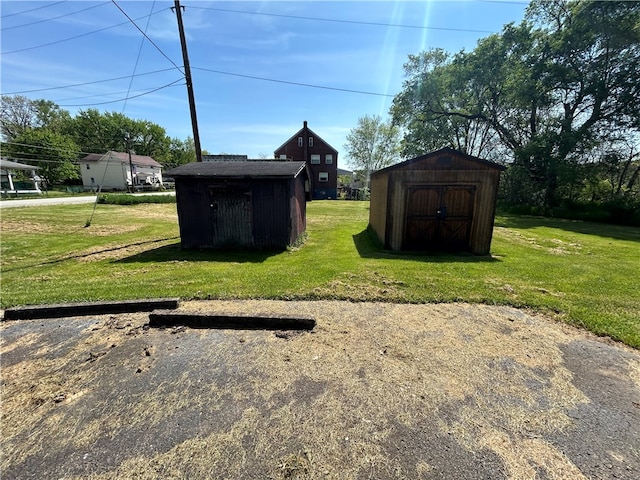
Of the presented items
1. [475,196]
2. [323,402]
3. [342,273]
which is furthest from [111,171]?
[323,402]

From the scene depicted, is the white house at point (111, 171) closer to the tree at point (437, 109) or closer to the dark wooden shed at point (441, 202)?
the tree at point (437, 109)

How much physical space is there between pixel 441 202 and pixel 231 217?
7.08 metres

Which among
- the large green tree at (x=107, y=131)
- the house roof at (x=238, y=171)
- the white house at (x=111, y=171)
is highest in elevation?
the large green tree at (x=107, y=131)

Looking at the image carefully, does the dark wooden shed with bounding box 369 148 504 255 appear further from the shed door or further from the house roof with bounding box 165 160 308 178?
the shed door

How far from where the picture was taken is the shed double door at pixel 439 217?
28.5 ft

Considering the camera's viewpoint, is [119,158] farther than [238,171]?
Yes

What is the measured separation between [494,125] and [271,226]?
84.2 feet

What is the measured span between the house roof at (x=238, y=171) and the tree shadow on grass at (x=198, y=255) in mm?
2498

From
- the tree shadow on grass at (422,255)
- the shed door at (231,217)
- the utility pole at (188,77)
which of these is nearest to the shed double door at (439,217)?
the tree shadow on grass at (422,255)

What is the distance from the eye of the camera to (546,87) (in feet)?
63.6

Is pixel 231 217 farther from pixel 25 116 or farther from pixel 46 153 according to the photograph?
pixel 25 116

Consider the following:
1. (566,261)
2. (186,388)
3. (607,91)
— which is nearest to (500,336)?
(186,388)

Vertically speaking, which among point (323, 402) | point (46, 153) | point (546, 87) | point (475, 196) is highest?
point (546, 87)

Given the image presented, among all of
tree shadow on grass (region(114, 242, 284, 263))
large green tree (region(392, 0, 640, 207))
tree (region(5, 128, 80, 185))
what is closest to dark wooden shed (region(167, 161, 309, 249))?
tree shadow on grass (region(114, 242, 284, 263))
